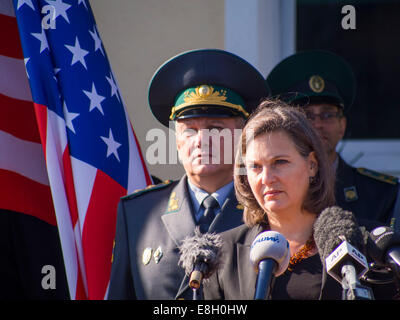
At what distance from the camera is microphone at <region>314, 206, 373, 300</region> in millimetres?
1726

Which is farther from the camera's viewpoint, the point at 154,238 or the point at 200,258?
the point at 154,238

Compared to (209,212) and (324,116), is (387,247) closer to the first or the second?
(209,212)

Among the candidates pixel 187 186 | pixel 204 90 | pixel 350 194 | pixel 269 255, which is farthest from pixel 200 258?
pixel 350 194

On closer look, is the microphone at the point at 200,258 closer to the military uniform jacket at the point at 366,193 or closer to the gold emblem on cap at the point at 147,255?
the gold emblem on cap at the point at 147,255

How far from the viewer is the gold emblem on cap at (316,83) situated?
12.2 ft

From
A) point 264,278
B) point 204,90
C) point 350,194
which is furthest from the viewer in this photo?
point 350,194

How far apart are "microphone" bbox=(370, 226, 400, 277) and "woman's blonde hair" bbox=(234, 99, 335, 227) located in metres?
0.66

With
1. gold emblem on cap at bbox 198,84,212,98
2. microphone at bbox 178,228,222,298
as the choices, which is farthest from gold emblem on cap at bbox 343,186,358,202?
microphone at bbox 178,228,222,298

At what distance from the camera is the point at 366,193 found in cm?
343

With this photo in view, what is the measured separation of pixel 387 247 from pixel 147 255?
4.76ft

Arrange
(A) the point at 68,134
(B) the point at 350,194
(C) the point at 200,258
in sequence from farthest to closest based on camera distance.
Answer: (A) the point at 68,134, (B) the point at 350,194, (C) the point at 200,258

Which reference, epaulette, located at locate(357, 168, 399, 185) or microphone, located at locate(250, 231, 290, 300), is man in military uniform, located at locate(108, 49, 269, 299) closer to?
epaulette, located at locate(357, 168, 399, 185)

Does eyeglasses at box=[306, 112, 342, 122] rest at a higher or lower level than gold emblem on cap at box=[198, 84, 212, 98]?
lower

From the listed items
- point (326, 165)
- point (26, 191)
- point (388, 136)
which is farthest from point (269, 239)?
point (388, 136)
